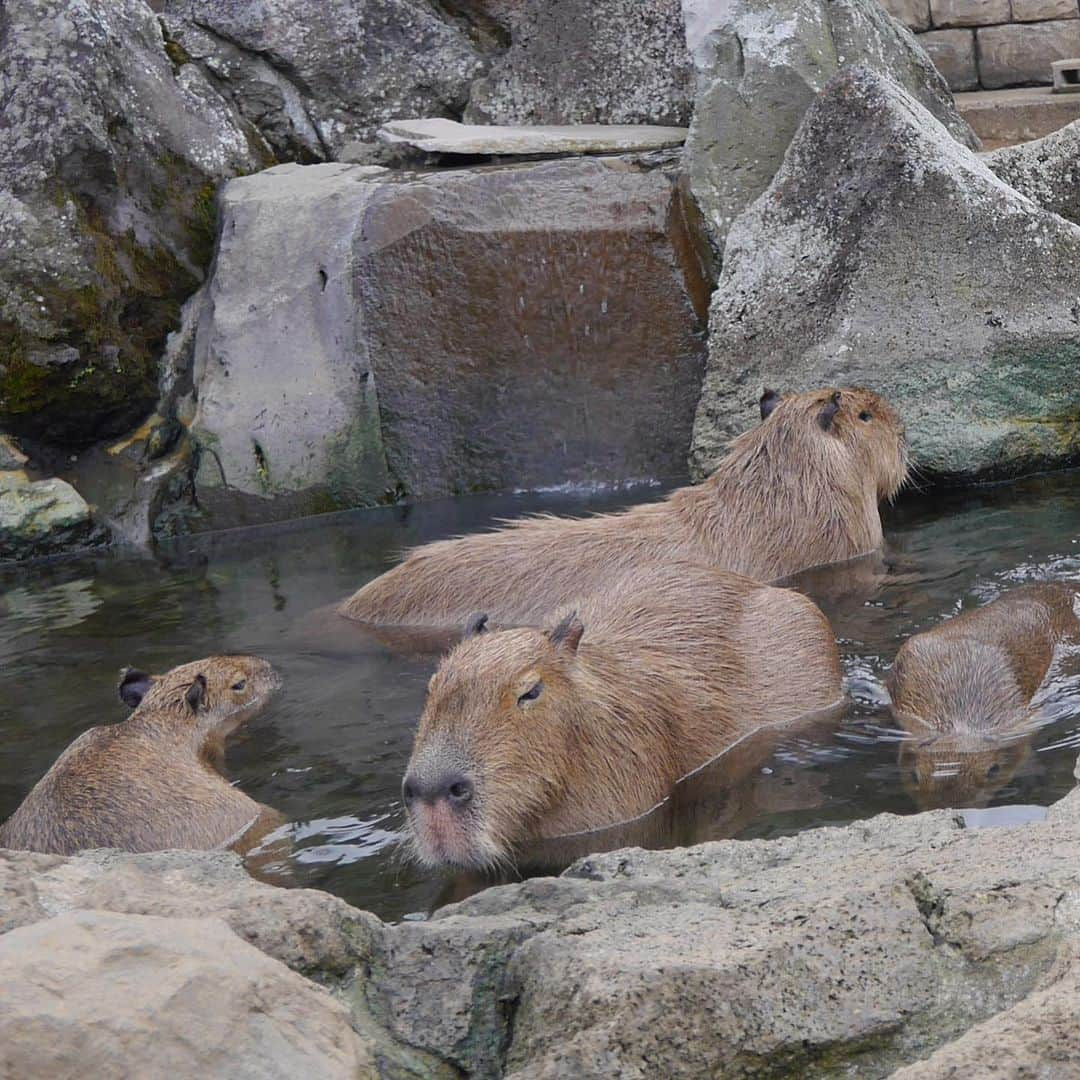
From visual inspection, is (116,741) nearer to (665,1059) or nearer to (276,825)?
(276,825)

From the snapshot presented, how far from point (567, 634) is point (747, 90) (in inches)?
198

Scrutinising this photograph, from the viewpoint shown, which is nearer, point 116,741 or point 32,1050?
point 32,1050

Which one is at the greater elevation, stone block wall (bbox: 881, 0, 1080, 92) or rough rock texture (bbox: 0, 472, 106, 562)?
stone block wall (bbox: 881, 0, 1080, 92)

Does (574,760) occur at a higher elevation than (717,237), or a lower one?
lower

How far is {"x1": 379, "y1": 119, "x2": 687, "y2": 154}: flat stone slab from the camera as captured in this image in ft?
28.3

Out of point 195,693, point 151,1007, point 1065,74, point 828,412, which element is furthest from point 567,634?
point 1065,74

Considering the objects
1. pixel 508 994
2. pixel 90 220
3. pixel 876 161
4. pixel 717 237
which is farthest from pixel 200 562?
pixel 508 994

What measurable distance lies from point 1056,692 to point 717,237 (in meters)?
4.22

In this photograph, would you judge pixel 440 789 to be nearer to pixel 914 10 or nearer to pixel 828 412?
pixel 828 412

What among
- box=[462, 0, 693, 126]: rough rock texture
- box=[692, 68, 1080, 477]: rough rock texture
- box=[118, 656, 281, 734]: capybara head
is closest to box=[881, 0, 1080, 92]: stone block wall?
box=[462, 0, 693, 126]: rough rock texture

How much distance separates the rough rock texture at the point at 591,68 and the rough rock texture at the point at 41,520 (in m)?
3.56

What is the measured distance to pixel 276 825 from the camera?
13.3 ft

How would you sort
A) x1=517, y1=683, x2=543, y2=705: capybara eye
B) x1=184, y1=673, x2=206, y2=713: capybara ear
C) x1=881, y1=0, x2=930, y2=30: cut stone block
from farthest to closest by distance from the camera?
x1=881, y1=0, x2=930, y2=30: cut stone block → x1=184, y1=673, x2=206, y2=713: capybara ear → x1=517, y1=683, x2=543, y2=705: capybara eye

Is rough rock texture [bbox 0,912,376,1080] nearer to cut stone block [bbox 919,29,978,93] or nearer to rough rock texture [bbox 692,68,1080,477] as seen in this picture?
rough rock texture [bbox 692,68,1080,477]
